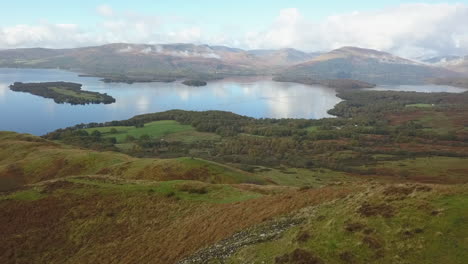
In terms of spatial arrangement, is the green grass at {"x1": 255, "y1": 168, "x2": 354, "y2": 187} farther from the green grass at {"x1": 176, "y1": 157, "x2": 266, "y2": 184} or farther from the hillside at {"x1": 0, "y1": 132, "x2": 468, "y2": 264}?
the hillside at {"x1": 0, "y1": 132, "x2": 468, "y2": 264}

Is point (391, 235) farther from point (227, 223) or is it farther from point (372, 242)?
point (227, 223)

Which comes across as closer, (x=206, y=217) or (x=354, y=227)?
(x=354, y=227)

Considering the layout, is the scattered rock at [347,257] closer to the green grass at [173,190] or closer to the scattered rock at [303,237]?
the scattered rock at [303,237]

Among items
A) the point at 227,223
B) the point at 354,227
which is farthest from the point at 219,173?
the point at 354,227

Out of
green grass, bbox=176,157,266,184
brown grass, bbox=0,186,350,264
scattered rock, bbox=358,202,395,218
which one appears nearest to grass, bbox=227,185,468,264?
scattered rock, bbox=358,202,395,218

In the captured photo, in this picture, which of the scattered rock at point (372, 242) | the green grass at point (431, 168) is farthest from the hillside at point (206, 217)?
the green grass at point (431, 168)

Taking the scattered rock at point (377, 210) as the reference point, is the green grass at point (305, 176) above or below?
below

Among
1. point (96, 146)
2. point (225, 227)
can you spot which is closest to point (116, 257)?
point (225, 227)

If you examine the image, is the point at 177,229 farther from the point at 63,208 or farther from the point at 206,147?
→ the point at 206,147

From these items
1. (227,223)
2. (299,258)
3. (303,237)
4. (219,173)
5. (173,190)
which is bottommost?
(219,173)

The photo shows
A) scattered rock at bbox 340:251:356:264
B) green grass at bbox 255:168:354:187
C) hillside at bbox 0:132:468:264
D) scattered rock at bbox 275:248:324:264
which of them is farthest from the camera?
green grass at bbox 255:168:354:187

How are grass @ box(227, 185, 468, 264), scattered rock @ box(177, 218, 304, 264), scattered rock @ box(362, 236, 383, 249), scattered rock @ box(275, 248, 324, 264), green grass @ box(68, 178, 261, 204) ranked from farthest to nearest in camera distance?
green grass @ box(68, 178, 261, 204), scattered rock @ box(177, 218, 304, 264), scattered rock @ box(362, 236, 383, 249), scattered rock @ box(275, 248, 324, 264), grass @ box(227, 185, 468, 264)

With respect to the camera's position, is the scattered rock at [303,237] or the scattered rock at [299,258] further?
the scattered rock at [303,237]
